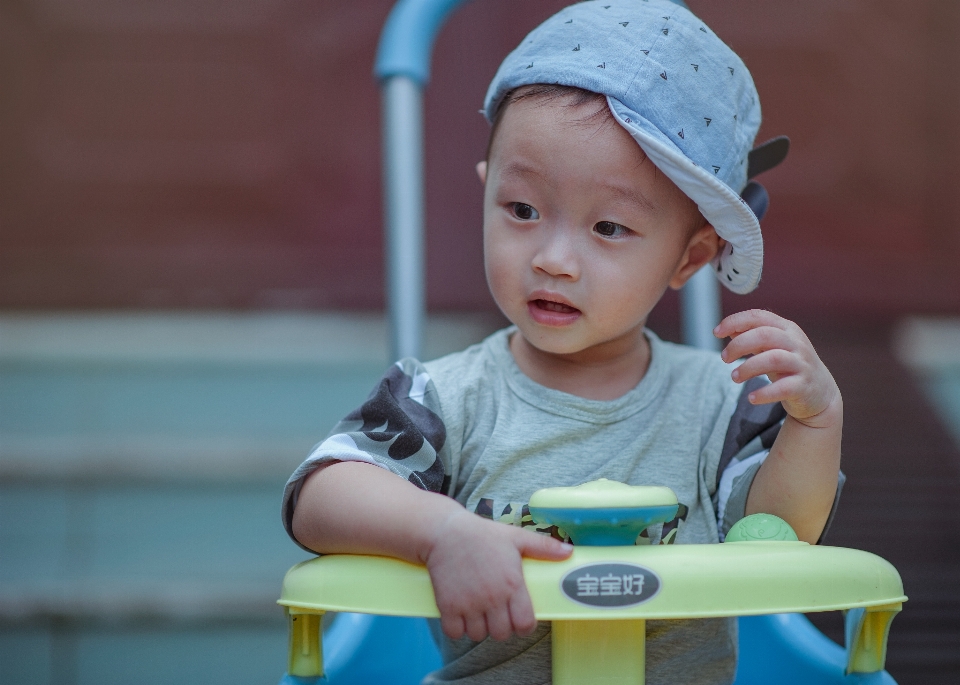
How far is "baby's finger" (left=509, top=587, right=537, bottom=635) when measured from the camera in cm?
62

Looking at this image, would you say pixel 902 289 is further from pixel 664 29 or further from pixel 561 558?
pixel 561 558

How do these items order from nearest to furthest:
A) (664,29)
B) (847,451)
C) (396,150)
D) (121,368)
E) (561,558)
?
(561,558)
(664,29)
(396,150)
(847,451)
(121,368)

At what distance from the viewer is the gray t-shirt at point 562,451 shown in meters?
0.90

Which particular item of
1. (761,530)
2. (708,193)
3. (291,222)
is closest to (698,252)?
(708,193)

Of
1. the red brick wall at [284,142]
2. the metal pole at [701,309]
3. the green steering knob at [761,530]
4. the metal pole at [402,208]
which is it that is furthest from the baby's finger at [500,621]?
the red brick wall at [284,142]

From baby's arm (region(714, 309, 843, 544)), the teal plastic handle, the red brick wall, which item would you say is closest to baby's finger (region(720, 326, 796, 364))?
baby's arm (region(714, 309, 843, 544))

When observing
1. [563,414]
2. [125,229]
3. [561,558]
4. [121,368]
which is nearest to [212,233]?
[125,229]

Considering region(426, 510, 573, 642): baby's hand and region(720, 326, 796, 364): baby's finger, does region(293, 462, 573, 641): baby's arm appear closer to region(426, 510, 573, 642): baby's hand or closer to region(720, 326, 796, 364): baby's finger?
region(426, 510, 573, 642): baby's hand

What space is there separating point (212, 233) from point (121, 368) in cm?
39

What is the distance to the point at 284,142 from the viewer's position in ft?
7.61

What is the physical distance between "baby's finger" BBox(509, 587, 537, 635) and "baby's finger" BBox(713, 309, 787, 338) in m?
0.27

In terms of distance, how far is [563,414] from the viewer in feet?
3.10

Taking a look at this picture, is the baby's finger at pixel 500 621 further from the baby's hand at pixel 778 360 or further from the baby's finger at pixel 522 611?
the baby's hand at pixel 778 360

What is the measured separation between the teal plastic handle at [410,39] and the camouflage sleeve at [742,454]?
0.52 metres
